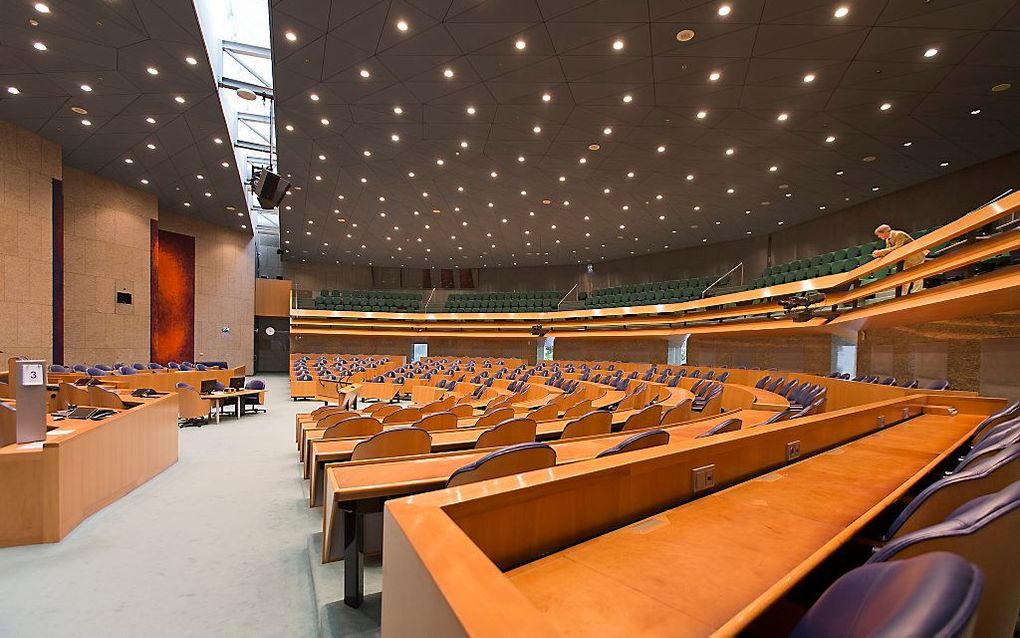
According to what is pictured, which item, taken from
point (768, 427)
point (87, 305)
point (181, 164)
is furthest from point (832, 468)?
point (87, 305)

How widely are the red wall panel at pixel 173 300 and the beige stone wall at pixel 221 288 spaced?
10.4 inches

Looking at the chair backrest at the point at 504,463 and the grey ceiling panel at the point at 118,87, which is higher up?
the grey ceiling panel at the point at 118,87

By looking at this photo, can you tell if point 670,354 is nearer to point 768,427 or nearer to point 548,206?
point 548,206

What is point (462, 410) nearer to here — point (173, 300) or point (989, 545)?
point (989, 545)

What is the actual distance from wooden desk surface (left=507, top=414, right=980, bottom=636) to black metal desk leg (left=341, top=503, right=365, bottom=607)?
134cm

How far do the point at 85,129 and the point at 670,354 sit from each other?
19.2 meters

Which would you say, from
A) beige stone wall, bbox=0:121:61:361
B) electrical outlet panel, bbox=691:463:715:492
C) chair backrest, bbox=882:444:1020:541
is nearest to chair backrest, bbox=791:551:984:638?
chair backrest, bbox=882:444:1020:541

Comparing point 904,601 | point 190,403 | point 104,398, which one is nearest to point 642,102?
point 904,601

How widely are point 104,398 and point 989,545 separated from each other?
876 cm

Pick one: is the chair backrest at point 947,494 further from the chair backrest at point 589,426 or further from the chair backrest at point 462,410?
the chair backrest at point 462,410

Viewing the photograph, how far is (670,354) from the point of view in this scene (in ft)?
60.6

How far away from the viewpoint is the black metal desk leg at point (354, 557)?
2350 millimetres

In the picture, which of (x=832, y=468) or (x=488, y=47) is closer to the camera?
(x=832, y=468)

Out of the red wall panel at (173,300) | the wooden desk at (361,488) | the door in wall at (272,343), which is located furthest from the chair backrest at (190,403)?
the door in wall at (272,343)
